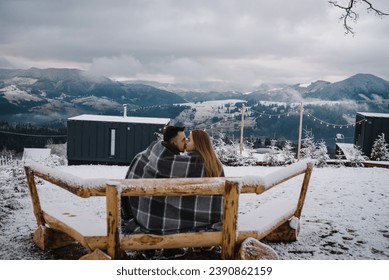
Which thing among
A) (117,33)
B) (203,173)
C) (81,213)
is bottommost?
(81,213)

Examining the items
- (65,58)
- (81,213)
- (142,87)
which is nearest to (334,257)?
(81,213)

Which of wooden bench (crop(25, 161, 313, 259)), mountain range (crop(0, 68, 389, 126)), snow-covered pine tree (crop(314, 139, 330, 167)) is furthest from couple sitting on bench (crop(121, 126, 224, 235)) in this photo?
snow-covered pine tree (crop(314, 139, 330, 167))

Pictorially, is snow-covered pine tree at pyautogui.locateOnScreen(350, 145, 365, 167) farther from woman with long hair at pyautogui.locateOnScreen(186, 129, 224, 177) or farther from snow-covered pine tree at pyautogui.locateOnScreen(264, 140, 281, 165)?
woman with long hair at pyautogui.locateOnScreen(186, 129, 224, 177)

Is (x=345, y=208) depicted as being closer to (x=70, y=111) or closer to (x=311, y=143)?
(x=311, y=143)

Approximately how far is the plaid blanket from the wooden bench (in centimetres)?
18

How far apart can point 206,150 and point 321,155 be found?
367 inches

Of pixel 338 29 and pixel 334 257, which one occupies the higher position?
pixel 338 29

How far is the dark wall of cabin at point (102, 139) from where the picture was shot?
1638cm

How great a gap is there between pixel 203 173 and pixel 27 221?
2.52 meters

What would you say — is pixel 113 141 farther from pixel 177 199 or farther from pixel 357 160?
pixel 177 199

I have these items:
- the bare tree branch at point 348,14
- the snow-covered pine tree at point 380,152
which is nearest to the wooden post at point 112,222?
the bare tree branch at point 348,14

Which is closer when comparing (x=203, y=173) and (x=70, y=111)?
(x=203, y=173)

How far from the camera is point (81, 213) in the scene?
325cm

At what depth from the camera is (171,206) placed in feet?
9.50
